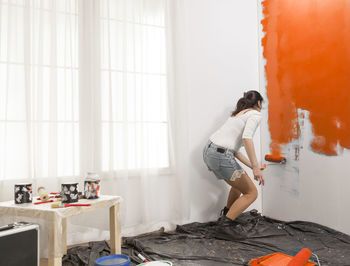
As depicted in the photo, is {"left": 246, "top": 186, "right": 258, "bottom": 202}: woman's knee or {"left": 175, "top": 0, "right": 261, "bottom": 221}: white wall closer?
{"left": 246, "top": 186, "right": 258, "bottom": 202}: woman's knee

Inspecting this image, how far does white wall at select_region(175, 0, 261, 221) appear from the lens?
2.81 metres

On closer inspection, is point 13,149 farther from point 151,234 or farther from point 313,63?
point 313,63

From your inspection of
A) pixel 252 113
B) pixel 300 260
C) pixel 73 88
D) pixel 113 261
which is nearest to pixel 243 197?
pixel 252 113

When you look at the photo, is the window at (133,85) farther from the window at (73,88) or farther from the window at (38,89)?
the window at (38,89)

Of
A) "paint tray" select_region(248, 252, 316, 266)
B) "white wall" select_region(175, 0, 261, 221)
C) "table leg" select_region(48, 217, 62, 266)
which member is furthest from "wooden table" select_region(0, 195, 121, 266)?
"white wall" select_region(175, 0, 261, 221)

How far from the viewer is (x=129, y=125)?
8.20 feet

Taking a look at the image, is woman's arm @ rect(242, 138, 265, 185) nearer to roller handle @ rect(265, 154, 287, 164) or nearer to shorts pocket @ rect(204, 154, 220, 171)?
shorts pocket @ rect(204, 154, 220, 171)

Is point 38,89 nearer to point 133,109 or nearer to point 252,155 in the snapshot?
point 133,109

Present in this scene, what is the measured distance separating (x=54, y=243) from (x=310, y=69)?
7.70 ft

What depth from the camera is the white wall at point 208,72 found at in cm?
281

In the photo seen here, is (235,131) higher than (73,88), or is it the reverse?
(73,88)

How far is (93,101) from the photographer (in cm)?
234

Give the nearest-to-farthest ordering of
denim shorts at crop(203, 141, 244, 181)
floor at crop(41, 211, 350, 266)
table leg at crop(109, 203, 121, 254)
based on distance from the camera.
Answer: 1. table leg at crop(109, 203, 121, 254)
2. floor at crop(41, 211, 350, 266)
3. denim shorts at crop(203, 141, 244, 181)

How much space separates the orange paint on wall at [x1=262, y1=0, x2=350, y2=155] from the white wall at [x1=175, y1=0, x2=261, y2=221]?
0.83ft
